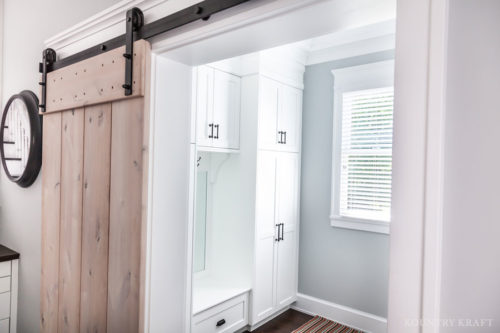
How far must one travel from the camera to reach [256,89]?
8.75 feet

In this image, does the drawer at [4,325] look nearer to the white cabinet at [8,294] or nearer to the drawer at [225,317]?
the white cabinet at [8,294]

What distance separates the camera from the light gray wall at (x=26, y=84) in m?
1.98

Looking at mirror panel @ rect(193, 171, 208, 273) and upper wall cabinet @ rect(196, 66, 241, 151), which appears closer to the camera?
upper wall cabinet @ rect(196, 66, 241, 151)

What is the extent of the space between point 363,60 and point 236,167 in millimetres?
1497

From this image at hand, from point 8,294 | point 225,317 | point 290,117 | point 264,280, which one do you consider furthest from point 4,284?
point 290,117

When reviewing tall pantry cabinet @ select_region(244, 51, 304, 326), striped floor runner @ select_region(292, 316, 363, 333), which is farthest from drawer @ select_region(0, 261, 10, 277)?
striped floor runner @ select_region(292, 316, 363, 333)

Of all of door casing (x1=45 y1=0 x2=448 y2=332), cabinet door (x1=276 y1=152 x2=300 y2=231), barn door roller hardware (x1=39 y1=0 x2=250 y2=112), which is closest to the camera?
door casing (x1=45 y1=0 x2=448 y2=332)

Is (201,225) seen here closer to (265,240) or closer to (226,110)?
(265,240)

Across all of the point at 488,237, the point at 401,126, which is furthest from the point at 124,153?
the point at 488,237

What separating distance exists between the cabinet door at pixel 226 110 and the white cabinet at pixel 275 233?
0.94ft

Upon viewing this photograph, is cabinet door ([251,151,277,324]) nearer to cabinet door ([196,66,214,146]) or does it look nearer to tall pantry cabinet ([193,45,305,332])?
tall pantry cabinet ([193,45,305,332])

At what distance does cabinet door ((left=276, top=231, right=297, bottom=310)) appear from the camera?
9.73ft

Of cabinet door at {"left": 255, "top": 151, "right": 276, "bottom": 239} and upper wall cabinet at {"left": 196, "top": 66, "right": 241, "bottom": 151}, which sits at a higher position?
upper wall cabinet at {"left": 196, "top": 66, "right": 241, "bottom": 151}

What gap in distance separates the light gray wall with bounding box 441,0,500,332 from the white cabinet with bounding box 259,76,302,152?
2006 millimetres
